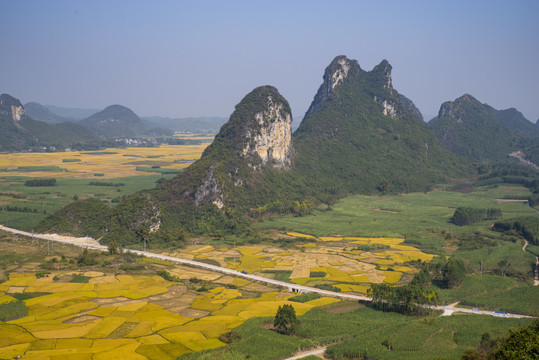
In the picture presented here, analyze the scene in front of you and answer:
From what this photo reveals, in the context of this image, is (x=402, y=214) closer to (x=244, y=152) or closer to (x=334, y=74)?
(x=244, y=152)

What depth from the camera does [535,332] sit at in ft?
131

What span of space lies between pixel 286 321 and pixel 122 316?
19838mm

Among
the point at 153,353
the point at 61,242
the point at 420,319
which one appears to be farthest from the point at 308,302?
the point at 61,242

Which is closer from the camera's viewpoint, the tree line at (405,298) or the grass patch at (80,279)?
the tree line at (405,298)

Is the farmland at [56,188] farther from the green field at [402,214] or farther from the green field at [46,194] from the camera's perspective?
the green field at [402,214]

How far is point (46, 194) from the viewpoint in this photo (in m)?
143

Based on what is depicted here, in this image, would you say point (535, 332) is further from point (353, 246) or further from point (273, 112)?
point (273, 112)

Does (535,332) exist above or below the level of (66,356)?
above

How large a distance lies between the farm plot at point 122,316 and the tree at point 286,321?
5718 millimetres

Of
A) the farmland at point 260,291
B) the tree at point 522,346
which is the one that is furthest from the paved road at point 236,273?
the tree at point 522,346

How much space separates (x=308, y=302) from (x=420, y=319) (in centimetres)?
1453

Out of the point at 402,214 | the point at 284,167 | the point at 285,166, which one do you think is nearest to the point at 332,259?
the point at 402,214

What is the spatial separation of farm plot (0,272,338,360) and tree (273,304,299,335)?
5.72 meters

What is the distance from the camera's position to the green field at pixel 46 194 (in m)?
114
